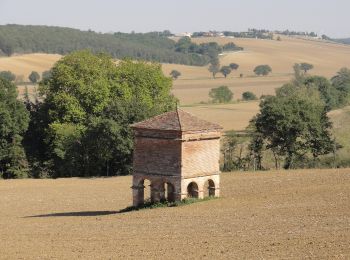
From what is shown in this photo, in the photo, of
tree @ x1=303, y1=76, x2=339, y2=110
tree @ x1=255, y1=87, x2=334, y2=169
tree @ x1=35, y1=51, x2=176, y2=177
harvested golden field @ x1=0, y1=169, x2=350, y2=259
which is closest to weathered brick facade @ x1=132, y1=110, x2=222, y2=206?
harvested golden field @ x1=0, y1=169, x2=350, y2=259

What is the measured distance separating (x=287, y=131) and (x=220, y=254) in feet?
127

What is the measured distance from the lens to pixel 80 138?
218ft

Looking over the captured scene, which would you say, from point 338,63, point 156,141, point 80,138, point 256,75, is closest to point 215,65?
point 256,75

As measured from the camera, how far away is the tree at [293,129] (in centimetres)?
6306

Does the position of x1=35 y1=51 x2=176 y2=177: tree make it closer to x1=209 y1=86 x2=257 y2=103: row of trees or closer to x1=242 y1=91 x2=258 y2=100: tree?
x1=209 y1=86 x2=257 y2=103: row of trees

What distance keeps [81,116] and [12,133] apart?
567 cm

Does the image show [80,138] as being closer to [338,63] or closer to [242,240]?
[242,240]

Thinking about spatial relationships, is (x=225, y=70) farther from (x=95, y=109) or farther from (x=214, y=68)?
(x=95, y=109)

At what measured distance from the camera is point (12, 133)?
68.5 metres

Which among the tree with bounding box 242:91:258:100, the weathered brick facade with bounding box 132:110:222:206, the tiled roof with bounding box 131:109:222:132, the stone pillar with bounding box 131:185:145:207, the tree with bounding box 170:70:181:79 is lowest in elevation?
the tree with bounding box 242:91:258:100

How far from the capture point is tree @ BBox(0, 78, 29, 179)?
6738 centimetres

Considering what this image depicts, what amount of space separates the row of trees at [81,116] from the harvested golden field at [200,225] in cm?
1203

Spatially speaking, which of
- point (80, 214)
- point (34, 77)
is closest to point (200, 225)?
point (80, 214)

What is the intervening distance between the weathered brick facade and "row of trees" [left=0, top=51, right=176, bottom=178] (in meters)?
20.2
